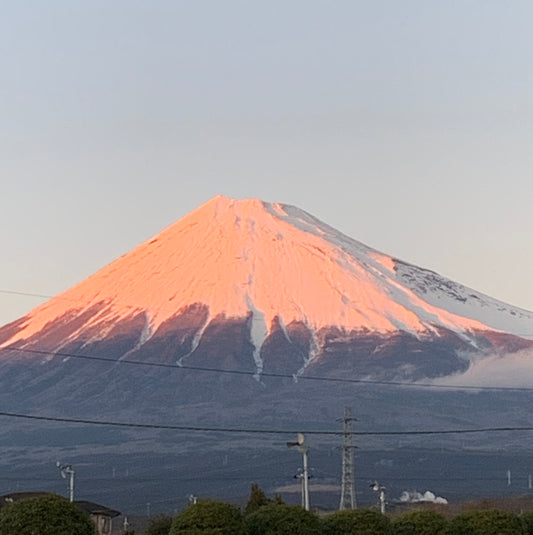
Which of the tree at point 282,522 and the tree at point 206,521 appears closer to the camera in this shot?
the tree at point 206,521

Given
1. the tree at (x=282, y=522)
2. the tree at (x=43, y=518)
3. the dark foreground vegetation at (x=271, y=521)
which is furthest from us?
the tree at (x=282, y=522)

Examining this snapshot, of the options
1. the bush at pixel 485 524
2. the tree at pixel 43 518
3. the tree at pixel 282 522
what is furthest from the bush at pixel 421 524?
the tree at pixel 43 518

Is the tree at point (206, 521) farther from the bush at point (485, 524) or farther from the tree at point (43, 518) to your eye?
the bush at point (485, 524)

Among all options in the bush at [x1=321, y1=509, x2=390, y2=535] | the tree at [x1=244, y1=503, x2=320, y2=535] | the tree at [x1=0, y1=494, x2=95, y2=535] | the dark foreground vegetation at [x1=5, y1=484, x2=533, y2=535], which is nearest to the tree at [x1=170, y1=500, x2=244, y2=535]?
the dark foreground vegetation at [x1=5, y1=484, x2=533, y2=535]

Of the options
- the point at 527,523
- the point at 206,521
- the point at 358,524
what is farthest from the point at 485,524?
the point at 206,521

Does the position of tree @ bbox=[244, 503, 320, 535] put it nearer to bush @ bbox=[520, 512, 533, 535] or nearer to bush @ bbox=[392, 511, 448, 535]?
bush @ bbox=[392, 511, 448, 535]

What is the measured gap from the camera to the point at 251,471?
199125 millimetres

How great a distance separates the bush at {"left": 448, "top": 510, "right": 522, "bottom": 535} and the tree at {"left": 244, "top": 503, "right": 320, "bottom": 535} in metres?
4.45

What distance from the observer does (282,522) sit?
39.5m

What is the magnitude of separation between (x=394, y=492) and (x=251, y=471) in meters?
34.2

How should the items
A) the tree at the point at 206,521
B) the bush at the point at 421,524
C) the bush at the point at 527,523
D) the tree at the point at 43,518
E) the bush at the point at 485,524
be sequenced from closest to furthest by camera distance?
1. the tree at the point at 43,518
2. the tree at the point at 206,521
3. the bush at the point at 421,524
4. the bush at the point at 485,524
5. the bush at the point at 527,523

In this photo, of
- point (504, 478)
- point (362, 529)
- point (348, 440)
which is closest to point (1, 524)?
point (362, 529)

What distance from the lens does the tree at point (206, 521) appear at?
38.2 metres

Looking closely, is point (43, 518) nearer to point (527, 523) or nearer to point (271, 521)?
point (271, 521)
